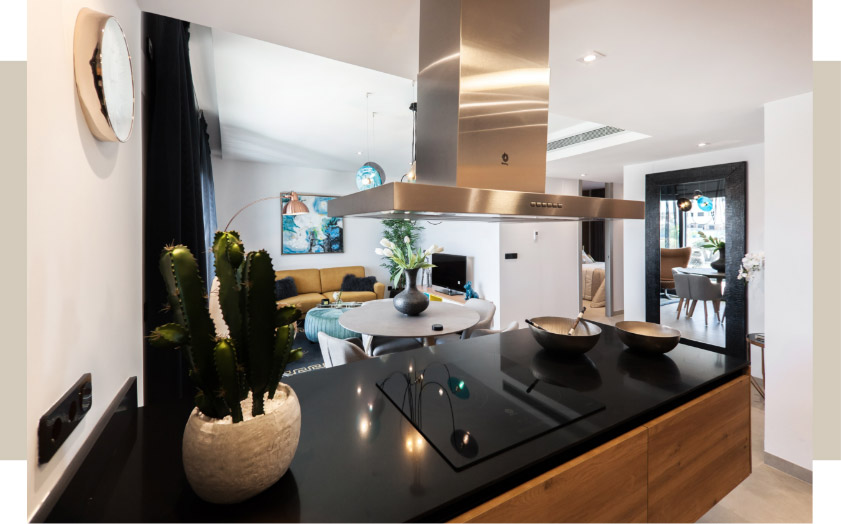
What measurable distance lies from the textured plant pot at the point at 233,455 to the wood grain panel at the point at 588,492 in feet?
1.30

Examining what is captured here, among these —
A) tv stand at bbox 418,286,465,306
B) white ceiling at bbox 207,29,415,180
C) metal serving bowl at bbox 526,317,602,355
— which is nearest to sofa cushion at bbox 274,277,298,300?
white ceiling at bbox 207,29,415,180

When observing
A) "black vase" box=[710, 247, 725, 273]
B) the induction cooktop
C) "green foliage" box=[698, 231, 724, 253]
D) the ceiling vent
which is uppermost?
the ceiling vent

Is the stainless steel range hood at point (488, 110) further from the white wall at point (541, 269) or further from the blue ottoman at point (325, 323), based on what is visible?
the white wall at point (541, 269)

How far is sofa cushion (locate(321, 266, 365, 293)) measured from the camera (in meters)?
6.02

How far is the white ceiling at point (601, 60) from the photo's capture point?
136 cm

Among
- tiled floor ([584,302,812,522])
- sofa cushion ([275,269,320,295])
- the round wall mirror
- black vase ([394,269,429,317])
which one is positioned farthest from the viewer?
sofa cushion ([275,269,320,295])

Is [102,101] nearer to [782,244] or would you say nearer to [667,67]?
[667,67]

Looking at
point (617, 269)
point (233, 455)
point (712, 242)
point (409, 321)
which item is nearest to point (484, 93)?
point (233, 455)

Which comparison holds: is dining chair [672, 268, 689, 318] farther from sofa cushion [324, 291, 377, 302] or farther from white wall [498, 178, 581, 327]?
sofa cushion [324, 291, 377, 302]

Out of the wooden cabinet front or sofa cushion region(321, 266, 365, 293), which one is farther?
sofa cushion region(321, 266, 365, 293)

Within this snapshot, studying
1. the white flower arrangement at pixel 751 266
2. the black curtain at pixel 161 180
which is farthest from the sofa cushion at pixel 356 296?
the white flower arrangement at pixel 751 266

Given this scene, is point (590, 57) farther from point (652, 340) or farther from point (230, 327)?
point (230, 327)

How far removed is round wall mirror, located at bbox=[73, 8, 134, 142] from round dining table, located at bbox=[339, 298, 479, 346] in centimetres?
171

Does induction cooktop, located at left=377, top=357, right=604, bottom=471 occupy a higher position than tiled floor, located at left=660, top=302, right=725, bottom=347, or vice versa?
induction cooktop, located at left=377, top=357, right=604, bottom=471
